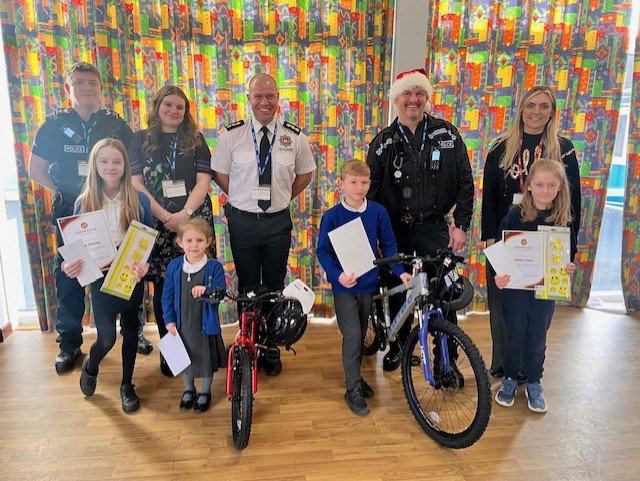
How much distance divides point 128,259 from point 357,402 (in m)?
1.36

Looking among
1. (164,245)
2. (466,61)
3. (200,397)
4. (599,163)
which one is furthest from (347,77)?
(200,397)

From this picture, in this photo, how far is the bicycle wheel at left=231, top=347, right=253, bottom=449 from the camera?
1991mm

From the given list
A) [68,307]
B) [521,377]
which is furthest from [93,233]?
[521,377]

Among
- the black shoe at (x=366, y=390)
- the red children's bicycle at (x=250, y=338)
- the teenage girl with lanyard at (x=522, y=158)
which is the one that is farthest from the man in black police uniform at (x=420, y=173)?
the red children's bicycle at (x=250, y=338)

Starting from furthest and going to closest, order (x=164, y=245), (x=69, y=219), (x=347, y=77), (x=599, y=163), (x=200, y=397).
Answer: (x=599, y=163) → (x=347, y=77) → (x=164, y=245) → (x=200, y=397) → (x=69, y=219)

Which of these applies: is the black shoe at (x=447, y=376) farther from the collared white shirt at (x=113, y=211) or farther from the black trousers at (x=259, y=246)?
the collared white shirt at (x=113, y=211)

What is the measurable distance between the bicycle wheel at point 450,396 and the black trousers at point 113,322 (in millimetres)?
1391

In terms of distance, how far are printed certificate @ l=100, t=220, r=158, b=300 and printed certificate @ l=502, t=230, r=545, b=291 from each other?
5.77ft

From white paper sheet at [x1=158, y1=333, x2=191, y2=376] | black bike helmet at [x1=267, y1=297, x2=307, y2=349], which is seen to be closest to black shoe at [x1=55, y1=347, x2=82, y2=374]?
white paper sheet at [x1=158, y1=333, x2=191, y2=376]

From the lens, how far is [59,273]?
2.71m

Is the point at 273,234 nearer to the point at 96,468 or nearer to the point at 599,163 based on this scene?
the point at 96,468

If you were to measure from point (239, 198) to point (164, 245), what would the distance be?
498 millimetres

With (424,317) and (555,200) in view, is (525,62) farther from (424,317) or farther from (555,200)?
(424,317)

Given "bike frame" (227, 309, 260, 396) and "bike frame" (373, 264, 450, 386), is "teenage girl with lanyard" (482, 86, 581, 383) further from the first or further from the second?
"bike frame" (227, 309, 260, 396)
